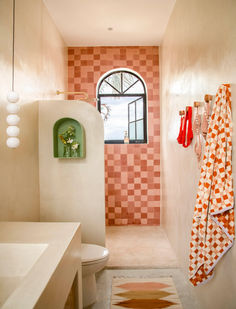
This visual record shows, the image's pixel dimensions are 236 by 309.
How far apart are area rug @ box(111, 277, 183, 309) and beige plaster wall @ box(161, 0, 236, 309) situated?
0.71ft

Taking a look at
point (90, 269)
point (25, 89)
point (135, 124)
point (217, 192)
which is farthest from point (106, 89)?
point (217, 192)

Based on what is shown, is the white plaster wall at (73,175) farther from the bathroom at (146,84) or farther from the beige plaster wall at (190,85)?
the beige plaster wall at (190,85)

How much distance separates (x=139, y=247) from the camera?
335cm

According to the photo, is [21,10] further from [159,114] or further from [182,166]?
[159,114]

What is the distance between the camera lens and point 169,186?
→ 3.41 m

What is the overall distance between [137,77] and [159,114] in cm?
66

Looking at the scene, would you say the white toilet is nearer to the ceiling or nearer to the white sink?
the white sink

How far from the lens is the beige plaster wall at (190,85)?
152 cm

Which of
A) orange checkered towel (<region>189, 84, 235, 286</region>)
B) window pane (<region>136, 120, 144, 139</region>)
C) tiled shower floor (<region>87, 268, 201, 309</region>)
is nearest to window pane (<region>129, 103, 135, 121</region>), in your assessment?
window pane (<region>136, 120, 144, 139</region>)

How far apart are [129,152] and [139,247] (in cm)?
138

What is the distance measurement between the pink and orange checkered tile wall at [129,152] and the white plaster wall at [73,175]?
1383 mm

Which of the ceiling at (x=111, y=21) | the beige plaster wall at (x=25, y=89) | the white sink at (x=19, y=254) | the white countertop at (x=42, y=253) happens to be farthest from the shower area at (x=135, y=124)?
the white sink at (x=19, y=254)

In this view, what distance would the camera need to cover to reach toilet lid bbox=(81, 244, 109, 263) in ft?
7.16

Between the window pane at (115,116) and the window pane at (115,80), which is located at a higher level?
the window pane at (115,80)
